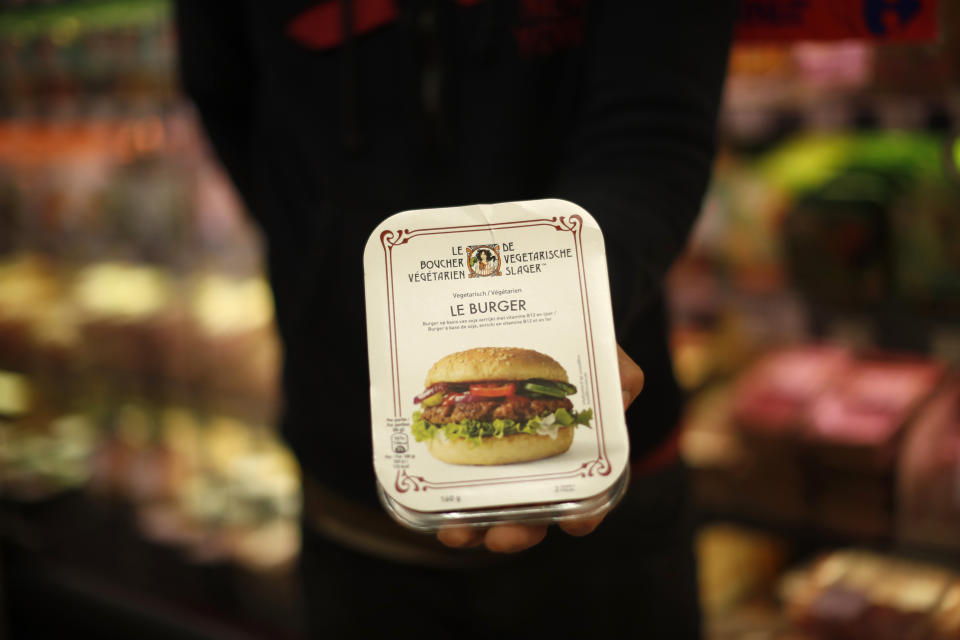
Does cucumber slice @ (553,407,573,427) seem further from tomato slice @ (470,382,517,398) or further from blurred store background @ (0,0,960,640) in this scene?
blurred store background @ (0,0,960,640)

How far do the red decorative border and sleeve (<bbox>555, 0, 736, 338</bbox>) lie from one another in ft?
0.59

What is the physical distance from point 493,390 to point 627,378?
0.33 ft

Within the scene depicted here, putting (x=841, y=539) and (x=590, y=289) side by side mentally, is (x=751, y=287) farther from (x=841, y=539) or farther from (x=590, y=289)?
(x=590, y=289)

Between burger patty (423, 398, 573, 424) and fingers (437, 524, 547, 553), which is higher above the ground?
burger patty (423, 398, 573, 424)

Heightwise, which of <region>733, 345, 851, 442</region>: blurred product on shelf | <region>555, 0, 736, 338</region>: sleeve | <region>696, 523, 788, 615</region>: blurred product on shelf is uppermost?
<region>555, 0, 736, 338</region>: sleeve

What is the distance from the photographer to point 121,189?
249cm

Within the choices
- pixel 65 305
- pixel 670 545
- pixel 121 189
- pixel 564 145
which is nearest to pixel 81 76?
pixel 121 189

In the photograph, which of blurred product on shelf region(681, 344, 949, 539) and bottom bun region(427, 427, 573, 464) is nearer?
bottom bun region(427, 427, 573, 464)

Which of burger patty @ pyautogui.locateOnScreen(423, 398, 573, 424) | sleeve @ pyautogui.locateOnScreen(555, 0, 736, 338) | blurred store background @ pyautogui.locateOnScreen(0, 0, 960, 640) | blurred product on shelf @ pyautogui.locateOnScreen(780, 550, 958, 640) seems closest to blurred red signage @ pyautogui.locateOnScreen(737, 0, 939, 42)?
blurred store background @ pyautogui.locateOnScreen(0, 0, 960, 640)

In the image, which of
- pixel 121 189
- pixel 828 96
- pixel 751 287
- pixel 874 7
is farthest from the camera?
pixel 121 189

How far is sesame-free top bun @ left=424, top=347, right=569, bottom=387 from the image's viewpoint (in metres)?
0.65

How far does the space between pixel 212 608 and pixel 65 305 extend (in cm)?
102

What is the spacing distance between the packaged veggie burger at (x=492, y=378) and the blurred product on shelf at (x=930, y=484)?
1.03 metres

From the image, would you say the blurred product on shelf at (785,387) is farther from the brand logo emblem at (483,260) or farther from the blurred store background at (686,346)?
the brand logo emblem at (483,260)
